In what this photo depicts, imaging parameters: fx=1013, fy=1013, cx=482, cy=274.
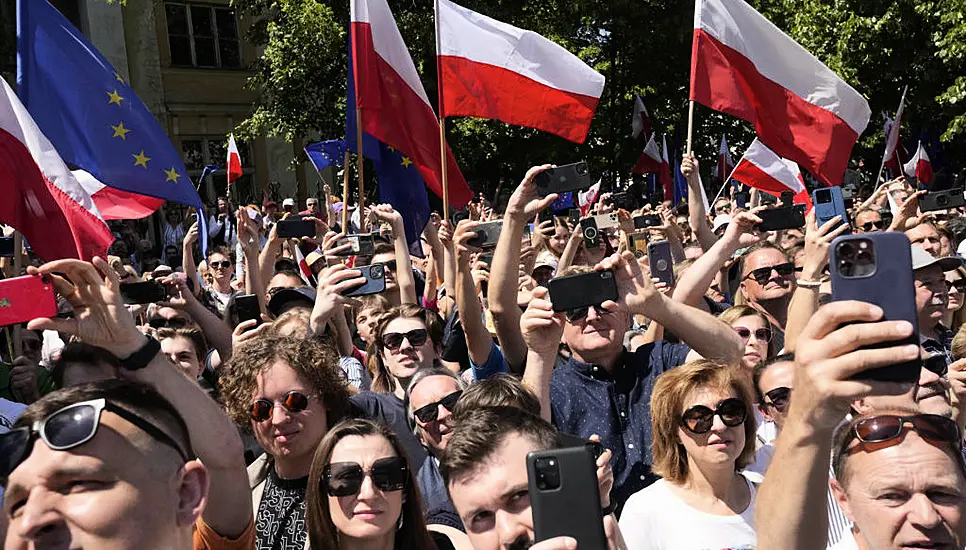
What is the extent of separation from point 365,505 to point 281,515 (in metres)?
0.55

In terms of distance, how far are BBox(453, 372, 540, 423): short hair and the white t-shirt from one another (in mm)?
490

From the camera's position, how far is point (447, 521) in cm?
346

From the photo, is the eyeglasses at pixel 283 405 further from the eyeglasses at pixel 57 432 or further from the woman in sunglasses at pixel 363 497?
the eyeglasses at pixel 57 432

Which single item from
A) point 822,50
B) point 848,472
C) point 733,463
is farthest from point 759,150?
point 822,50

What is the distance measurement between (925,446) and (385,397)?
2.55 metres

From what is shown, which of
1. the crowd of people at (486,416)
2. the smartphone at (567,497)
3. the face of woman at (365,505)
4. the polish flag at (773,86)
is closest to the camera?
the smartphone at (567,497)

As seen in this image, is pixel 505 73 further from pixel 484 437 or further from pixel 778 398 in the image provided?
pixel 484 437

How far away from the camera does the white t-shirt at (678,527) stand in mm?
3334

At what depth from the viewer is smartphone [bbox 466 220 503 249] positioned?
5258mm

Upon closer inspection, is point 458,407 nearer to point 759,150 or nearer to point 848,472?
point 848,472

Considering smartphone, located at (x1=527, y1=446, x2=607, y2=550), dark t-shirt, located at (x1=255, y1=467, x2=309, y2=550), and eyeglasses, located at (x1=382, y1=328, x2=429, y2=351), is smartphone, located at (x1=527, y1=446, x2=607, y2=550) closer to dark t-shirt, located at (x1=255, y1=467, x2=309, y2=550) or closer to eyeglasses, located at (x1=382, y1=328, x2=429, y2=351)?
dark t-shirt, located at (x1=255, y1=467, x2=309, y2=550)

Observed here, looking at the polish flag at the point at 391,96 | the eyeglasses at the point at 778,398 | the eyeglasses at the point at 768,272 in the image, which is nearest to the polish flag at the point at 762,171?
the polish flag at the point at 391,96

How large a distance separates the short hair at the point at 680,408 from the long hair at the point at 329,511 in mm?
920

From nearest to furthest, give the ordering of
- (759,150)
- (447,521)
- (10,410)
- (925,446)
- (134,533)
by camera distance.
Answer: (134,533), (925,446), (447,521), (10,410), (759,150)
